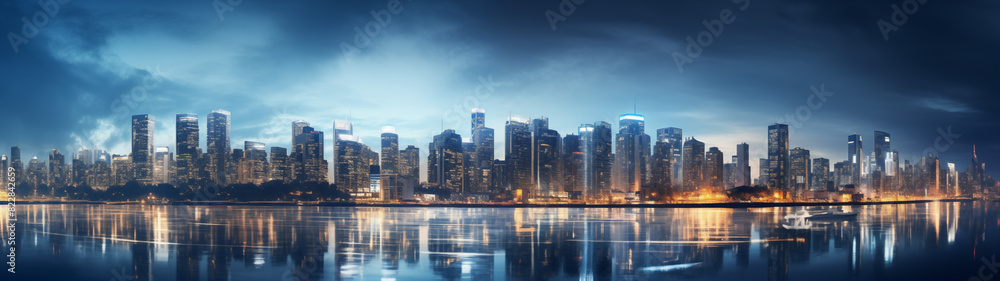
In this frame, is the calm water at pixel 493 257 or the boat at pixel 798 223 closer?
the calm water at pixel 493 257

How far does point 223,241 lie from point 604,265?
→ 27.0 meters

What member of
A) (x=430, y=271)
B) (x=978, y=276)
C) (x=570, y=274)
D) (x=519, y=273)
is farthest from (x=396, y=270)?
(x=978, y=276)

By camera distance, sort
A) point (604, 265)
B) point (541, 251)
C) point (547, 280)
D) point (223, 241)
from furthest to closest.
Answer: point (223, 241)
point (541, 251)
point (604, 265)
point (547, 280)

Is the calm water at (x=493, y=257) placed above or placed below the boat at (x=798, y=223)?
above

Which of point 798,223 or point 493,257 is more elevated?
point 493,257

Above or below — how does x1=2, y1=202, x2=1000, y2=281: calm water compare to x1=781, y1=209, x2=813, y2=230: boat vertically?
above

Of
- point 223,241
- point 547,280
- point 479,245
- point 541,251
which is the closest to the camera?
point 547,280

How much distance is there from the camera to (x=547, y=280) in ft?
81.9

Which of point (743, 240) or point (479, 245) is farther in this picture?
point (743, 240)

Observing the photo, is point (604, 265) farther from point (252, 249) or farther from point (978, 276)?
point (252, 249)

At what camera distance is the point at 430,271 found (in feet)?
90.9

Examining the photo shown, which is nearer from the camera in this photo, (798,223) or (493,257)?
(493,257)

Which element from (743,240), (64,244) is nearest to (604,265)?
(743,240)

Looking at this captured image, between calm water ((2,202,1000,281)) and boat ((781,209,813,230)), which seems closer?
calm water ((2,202,1000,281))
